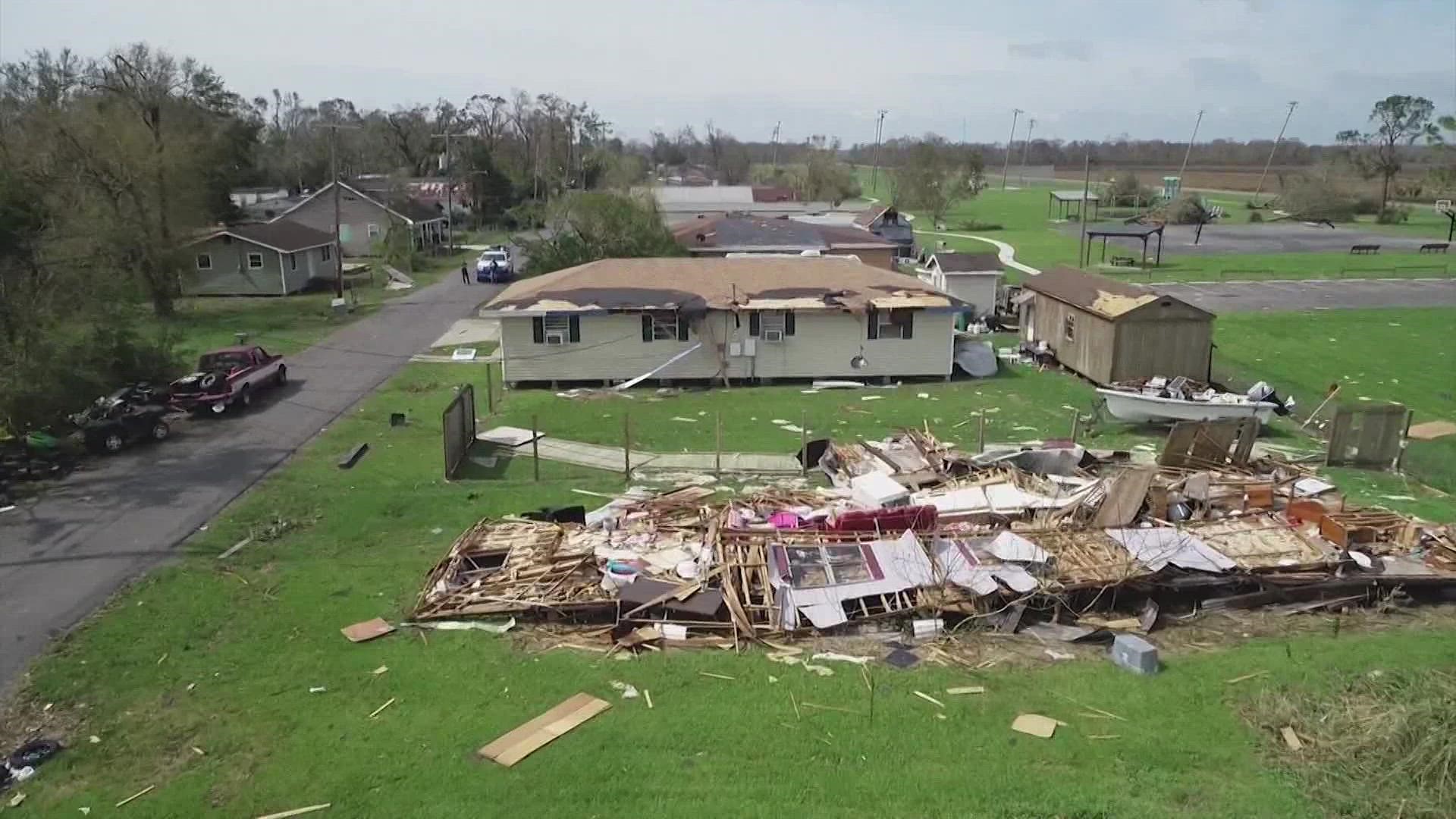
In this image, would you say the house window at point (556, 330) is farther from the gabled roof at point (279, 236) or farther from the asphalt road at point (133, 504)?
the gabled roof at point (279, 236)

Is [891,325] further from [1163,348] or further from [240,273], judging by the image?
[240,273]

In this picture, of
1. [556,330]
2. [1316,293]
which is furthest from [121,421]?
[1316,293]

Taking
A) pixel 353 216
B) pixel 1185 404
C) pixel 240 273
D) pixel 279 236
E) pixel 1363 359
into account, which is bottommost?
pixel 1363 359

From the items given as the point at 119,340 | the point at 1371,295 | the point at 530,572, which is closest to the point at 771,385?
the point at 530,572

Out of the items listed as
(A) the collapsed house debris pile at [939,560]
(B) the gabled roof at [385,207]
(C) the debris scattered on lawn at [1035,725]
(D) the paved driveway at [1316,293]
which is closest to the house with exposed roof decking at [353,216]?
(B) the gabled roof at [385,207]

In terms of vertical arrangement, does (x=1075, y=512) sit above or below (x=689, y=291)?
below

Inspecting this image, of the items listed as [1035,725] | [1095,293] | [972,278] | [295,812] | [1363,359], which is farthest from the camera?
[972,278]

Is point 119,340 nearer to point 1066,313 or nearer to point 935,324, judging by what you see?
point 935,324
